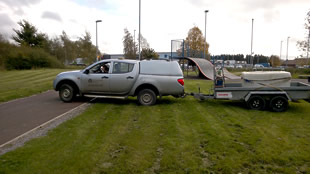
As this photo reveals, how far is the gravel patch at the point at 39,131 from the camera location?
4755 mm

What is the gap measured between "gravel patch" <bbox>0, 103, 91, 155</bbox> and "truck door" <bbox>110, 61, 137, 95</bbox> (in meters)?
1.55

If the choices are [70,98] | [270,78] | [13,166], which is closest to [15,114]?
[70,98]

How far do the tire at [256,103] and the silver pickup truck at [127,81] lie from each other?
252 centimetres

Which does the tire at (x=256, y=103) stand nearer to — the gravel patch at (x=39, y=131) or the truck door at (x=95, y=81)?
the truck door at (x=95, y=81)

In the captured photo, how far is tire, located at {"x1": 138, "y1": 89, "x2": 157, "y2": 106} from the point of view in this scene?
8.91 metres

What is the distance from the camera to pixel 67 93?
9.52 metres

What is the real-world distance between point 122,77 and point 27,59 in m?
28.6

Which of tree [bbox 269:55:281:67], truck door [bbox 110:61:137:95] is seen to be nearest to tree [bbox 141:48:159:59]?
truck door [bbox 110:61:137:95]

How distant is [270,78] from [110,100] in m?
6.49

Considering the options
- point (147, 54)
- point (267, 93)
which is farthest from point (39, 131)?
point (147, 54)

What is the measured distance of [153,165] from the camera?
3.96 m

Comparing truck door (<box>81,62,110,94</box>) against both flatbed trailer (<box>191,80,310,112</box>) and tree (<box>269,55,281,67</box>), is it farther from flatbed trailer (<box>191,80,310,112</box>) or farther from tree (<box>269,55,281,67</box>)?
tree (<box>269,55,281,67</box>)

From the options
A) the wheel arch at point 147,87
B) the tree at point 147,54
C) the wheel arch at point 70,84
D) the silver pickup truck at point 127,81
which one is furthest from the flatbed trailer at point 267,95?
the tree at point 147,54

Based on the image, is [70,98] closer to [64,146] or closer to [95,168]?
[64,146]
